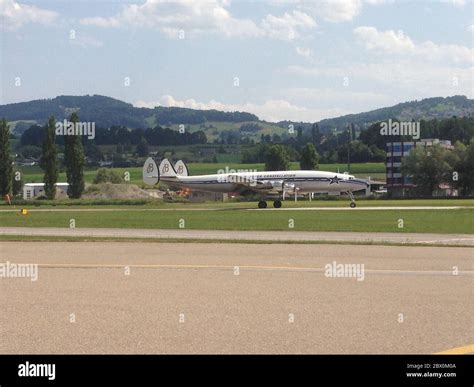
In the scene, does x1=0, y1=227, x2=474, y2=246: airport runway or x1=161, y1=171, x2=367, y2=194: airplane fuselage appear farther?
x1=161, y1=171, x2=367, y2=194: airplane fuselage

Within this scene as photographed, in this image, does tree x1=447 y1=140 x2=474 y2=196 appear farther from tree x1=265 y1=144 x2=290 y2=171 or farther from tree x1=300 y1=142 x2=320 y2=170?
tree x1=265 y1=144 x2=290 y2=171

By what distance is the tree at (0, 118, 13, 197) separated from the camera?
3861 inches

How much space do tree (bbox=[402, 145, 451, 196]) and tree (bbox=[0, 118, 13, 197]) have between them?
65.1m

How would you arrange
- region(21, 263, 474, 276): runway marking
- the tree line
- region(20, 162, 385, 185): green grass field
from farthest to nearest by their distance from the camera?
1. region(20, 162, 385, 185): green grass field
2. the tree line
3. region(21, 263, 474, 276): runway marking

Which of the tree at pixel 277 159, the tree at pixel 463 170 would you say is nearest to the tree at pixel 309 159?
the tree at pixel 277 159

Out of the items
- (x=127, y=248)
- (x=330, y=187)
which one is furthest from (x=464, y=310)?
(x=330, y=187)

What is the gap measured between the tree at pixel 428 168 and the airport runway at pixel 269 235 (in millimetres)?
85891

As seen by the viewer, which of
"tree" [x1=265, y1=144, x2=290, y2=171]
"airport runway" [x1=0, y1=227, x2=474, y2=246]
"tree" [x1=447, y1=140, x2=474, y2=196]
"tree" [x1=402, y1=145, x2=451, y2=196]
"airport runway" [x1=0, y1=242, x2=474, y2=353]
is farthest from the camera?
"tree" [x1=265, y1=144, x2=290, y2=171]

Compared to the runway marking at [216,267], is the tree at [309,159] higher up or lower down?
higher up

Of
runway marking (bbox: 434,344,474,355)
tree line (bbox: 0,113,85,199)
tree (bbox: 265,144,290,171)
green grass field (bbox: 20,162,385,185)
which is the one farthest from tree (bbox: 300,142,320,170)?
runway marking (bbox: 434,344,474,355)

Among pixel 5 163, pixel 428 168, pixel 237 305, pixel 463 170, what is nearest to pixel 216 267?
pixel 237 305

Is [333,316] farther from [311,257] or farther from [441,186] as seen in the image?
[441,186]

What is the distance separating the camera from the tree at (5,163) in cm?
9806

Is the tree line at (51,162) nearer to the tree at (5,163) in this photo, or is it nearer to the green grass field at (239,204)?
the tree at (5,163)
